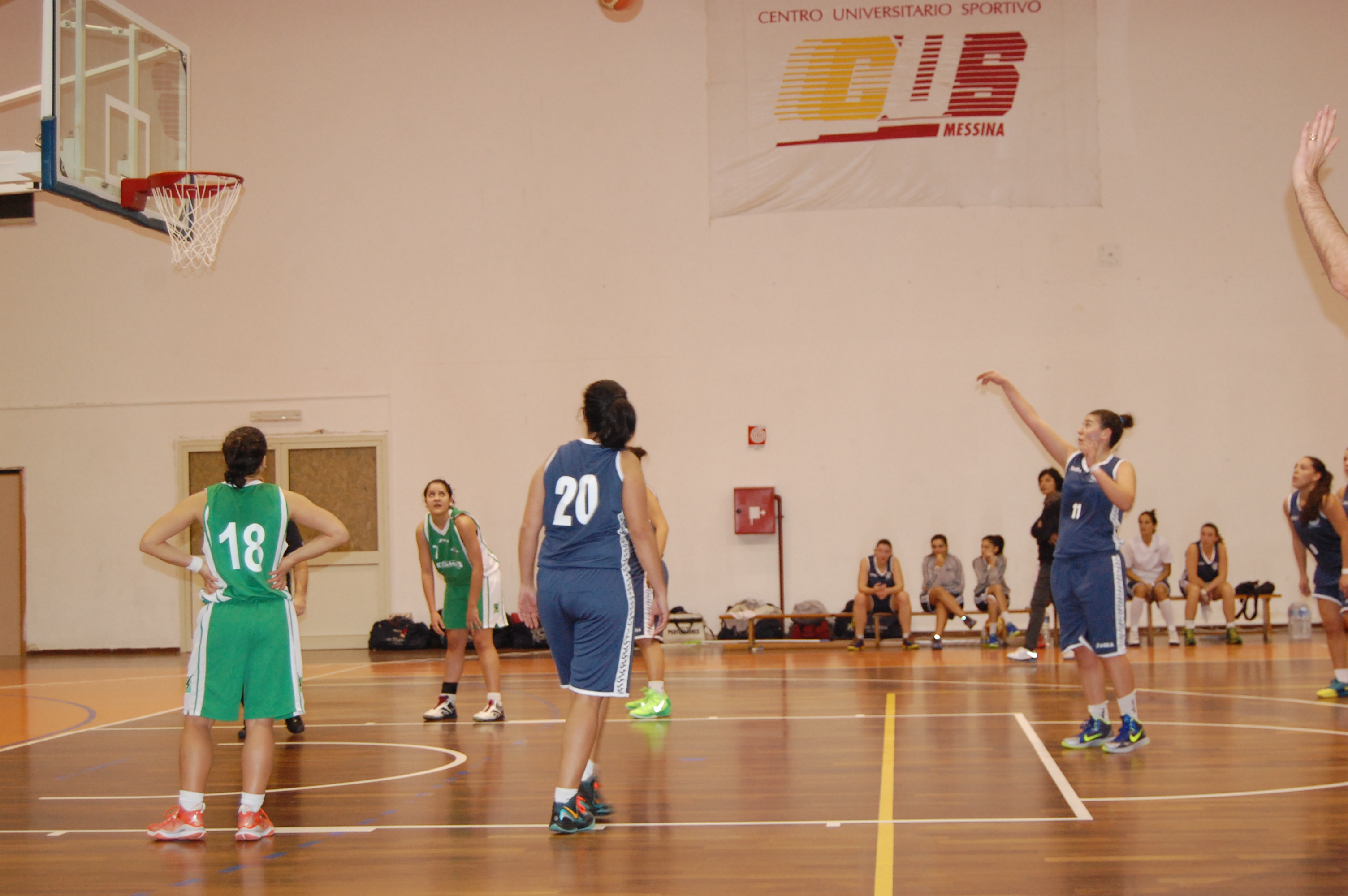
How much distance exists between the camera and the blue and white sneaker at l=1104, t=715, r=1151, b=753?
591 centimetres

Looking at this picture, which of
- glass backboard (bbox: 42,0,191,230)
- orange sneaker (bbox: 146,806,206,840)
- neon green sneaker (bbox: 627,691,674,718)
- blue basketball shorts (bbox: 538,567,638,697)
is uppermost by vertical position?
glass backboard (bbox: 42,0,191,230)

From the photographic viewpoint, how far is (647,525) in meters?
4.49

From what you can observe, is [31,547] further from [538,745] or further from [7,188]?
[538,745]

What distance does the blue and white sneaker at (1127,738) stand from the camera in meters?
5.91

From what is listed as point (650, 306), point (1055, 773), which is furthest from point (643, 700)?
point (650, 306)

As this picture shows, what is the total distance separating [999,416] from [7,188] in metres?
10.1

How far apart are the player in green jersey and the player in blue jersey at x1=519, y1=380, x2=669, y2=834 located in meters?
3.00

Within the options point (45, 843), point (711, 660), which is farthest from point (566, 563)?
point (711, 660)

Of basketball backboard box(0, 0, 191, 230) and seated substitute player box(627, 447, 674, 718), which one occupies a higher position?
basketball backboard box(0, 0, 191, 230)

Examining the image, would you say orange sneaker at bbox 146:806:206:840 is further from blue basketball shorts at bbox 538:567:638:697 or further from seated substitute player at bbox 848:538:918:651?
seated substitute player at bbox 848:538:918:651

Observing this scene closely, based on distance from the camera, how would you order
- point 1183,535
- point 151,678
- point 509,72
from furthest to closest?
point 509,72
point 1183,535
point 151,678

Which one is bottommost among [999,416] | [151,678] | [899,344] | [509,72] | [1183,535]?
[151,678]

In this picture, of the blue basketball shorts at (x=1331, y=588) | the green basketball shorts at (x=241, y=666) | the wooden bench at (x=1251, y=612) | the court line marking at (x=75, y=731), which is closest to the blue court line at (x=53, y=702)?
the court line marking at (x=75, y=731)

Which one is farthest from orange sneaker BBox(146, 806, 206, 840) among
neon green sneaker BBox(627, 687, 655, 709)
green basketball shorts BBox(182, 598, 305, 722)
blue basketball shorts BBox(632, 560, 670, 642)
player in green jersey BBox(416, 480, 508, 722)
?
neon green sneaker BBox(627, 687, 655, 709)
